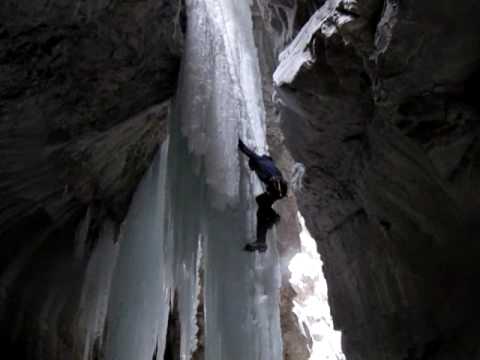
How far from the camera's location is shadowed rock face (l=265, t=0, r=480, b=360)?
2.09 metres

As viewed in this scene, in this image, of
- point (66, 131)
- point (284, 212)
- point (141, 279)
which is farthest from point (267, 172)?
point (284, 212)

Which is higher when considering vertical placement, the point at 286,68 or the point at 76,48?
the point at 76,48

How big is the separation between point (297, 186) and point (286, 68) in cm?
116

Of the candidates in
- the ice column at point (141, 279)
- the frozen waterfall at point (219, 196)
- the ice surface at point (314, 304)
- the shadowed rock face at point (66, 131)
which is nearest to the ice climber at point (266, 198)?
the frozen waterfall at point (219, 196)

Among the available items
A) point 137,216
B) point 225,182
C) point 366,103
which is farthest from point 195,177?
point 137,216

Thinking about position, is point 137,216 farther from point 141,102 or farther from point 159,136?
point 141,102

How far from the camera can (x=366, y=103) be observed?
8.70ft

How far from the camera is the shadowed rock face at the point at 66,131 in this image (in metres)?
3.05

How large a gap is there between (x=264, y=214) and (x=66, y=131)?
1.94 m

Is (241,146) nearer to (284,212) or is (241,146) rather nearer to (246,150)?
(246,150)

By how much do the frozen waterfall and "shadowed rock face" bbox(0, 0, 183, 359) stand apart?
397mm

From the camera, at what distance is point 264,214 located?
309 centimetres

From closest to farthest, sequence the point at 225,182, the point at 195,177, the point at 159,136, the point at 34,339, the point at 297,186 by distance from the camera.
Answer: the point at 225,182, the point at 195,177, the point at 297,186, the point at 34,339, the point at 159,136

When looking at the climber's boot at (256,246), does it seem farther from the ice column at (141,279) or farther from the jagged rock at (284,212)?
the jagged rock at (284,212)
